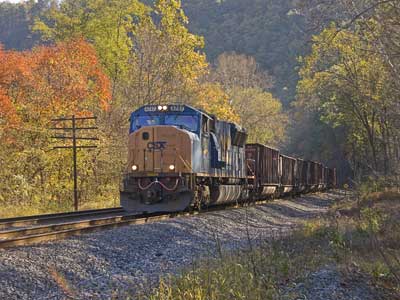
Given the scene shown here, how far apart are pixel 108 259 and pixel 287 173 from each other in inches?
985

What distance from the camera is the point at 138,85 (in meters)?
36.8

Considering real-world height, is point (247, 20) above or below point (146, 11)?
above

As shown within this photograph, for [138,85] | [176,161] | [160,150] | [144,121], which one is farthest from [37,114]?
[176,161]

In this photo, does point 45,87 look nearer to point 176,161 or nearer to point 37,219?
point 176,161

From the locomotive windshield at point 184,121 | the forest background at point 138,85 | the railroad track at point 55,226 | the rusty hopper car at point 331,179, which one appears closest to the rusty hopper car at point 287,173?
the forest background at point 138,85

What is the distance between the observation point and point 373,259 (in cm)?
923

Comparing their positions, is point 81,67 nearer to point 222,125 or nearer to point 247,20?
point 222,125

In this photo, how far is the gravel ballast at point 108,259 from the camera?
718cm

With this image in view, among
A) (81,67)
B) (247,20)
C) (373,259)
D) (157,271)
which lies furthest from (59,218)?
(247,20)

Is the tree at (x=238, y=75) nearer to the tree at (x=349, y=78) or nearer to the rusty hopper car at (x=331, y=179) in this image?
the rusty hopper car at (x=331, y=179)

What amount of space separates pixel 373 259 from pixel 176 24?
28.9 meters

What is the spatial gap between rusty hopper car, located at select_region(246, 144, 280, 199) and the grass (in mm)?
12606

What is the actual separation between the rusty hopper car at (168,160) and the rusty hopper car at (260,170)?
23.1 ft

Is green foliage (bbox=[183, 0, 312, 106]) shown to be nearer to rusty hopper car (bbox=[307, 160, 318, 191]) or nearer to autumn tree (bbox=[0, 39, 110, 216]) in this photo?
rusty hopper car (bbox=[307, 160, 318, 191])
